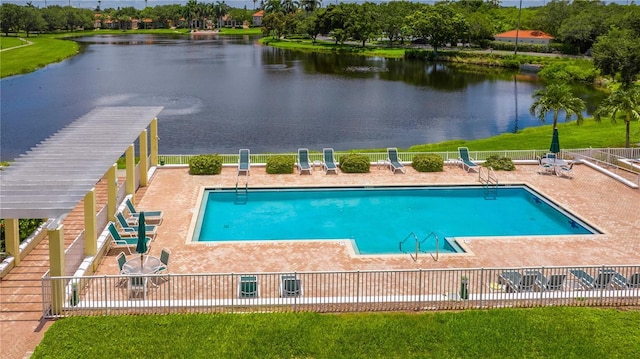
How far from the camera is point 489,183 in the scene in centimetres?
2647

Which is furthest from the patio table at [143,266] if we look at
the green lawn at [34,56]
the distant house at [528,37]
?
the distant house at [528,37]

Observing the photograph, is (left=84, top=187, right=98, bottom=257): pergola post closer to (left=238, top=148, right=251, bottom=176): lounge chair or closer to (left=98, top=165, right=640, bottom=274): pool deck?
(left=98, top=165, right=640, bottom=274): pool deck

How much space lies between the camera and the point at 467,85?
7369 centimetres

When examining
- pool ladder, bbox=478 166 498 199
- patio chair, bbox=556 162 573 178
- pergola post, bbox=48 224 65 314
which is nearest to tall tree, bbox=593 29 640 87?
patio chair, bbox=556 162 573 178

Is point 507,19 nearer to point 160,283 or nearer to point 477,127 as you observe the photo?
point 477,127

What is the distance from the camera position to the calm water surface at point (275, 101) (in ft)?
145

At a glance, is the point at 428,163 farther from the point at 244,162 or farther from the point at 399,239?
the point at 244,162

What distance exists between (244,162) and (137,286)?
13.9 meters

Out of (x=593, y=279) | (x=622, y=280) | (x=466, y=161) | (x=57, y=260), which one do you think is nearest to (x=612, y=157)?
(x=466, y=161)

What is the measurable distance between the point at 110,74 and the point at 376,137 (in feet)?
156

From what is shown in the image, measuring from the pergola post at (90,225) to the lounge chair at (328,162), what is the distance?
42.0 ft

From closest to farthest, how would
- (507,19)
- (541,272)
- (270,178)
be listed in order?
1. (541,272)
2. (270,178)
3. (507,19)

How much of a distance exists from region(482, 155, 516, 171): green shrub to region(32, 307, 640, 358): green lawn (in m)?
14.6

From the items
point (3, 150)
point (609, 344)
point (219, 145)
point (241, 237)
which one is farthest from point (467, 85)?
point (609, 344)
